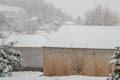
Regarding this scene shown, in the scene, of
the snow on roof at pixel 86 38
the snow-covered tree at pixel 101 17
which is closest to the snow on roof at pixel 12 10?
the snow-covered tree at pixel 101 17

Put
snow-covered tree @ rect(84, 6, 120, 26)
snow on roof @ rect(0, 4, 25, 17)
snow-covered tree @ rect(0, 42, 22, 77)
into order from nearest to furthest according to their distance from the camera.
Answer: snow-covered tree @ rect(0, 42, 22, 77), snow-covered tree @ rect(84, 6, 120, 26), snow on roof @ rect(0, 4, 25, 17)

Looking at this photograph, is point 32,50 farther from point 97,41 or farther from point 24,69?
point 97,41

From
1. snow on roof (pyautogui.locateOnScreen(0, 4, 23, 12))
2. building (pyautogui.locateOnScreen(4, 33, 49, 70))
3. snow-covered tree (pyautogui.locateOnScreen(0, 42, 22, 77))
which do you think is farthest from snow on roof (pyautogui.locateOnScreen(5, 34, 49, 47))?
snow on roof (pyautogui.locateOnScreen(0, 4, 23, 12))

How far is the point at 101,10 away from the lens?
61812 millimetres

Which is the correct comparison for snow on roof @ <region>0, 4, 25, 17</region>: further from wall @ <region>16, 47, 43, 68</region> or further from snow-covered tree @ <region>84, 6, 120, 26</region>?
wall @ <region>16, 47, 43, 68</region>

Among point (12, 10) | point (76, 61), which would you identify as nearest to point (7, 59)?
point (76, 61)

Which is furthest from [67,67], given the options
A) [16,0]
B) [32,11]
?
[16,0]

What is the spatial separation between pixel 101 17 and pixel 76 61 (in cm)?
2982

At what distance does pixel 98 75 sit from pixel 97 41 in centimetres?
306

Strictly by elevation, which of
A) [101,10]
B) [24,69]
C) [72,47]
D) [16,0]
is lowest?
[24,69]

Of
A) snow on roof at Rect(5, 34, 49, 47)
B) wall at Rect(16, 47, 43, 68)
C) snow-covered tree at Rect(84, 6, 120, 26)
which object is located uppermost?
snow-covered tree at Rect(84, 6, 120, 26)

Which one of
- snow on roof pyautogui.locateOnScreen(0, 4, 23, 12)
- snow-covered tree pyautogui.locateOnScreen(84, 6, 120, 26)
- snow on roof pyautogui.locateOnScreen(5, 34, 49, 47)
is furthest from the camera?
snow on roof pyautogui.locateOnScreen(0, 4, 23, 12)

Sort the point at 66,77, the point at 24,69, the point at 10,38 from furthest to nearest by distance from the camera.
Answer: the point at 10,38 < the point at 24,69 < the point at 66,77

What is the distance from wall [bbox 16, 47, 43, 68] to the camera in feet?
123
